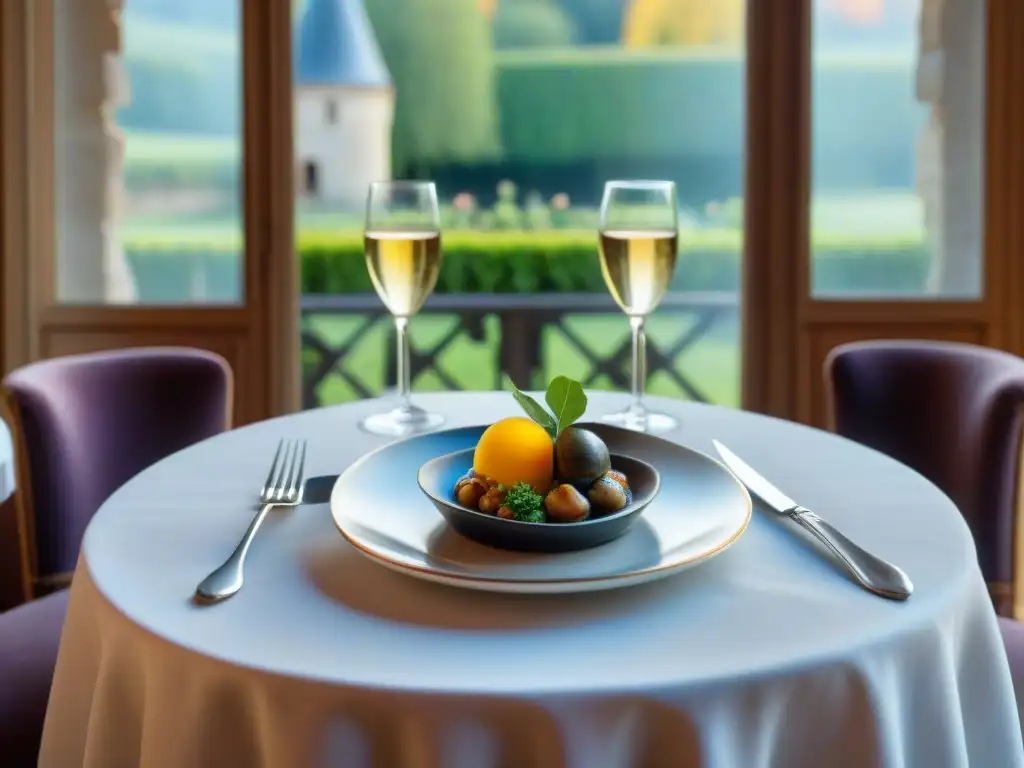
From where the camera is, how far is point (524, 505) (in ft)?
2.24

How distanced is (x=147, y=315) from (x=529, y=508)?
236cm

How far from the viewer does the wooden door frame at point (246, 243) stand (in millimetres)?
2734

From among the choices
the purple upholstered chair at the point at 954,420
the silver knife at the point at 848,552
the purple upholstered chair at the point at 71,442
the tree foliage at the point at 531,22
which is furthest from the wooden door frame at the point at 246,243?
the tree foliage at the point at 531,22

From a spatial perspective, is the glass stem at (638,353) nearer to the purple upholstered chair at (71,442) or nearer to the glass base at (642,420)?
the glass base at (642,420)

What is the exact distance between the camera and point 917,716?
2.04 feet

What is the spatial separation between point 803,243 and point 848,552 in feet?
7.13

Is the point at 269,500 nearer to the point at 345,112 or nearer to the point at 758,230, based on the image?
the point at 758,230

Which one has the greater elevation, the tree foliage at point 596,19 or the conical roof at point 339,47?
the tree foliage at point 596,19

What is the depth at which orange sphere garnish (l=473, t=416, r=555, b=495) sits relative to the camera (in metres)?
0.73

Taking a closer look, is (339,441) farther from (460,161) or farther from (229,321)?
(460,161)

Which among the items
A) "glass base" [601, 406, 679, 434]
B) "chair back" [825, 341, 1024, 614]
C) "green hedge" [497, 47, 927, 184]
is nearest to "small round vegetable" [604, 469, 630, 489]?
"glass base" [601, 406, 679, 434]

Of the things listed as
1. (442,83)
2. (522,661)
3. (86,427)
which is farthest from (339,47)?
(522,661)

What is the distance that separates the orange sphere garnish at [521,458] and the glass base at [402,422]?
420 millimetres

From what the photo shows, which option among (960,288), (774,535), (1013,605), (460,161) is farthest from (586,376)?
(774,535)
